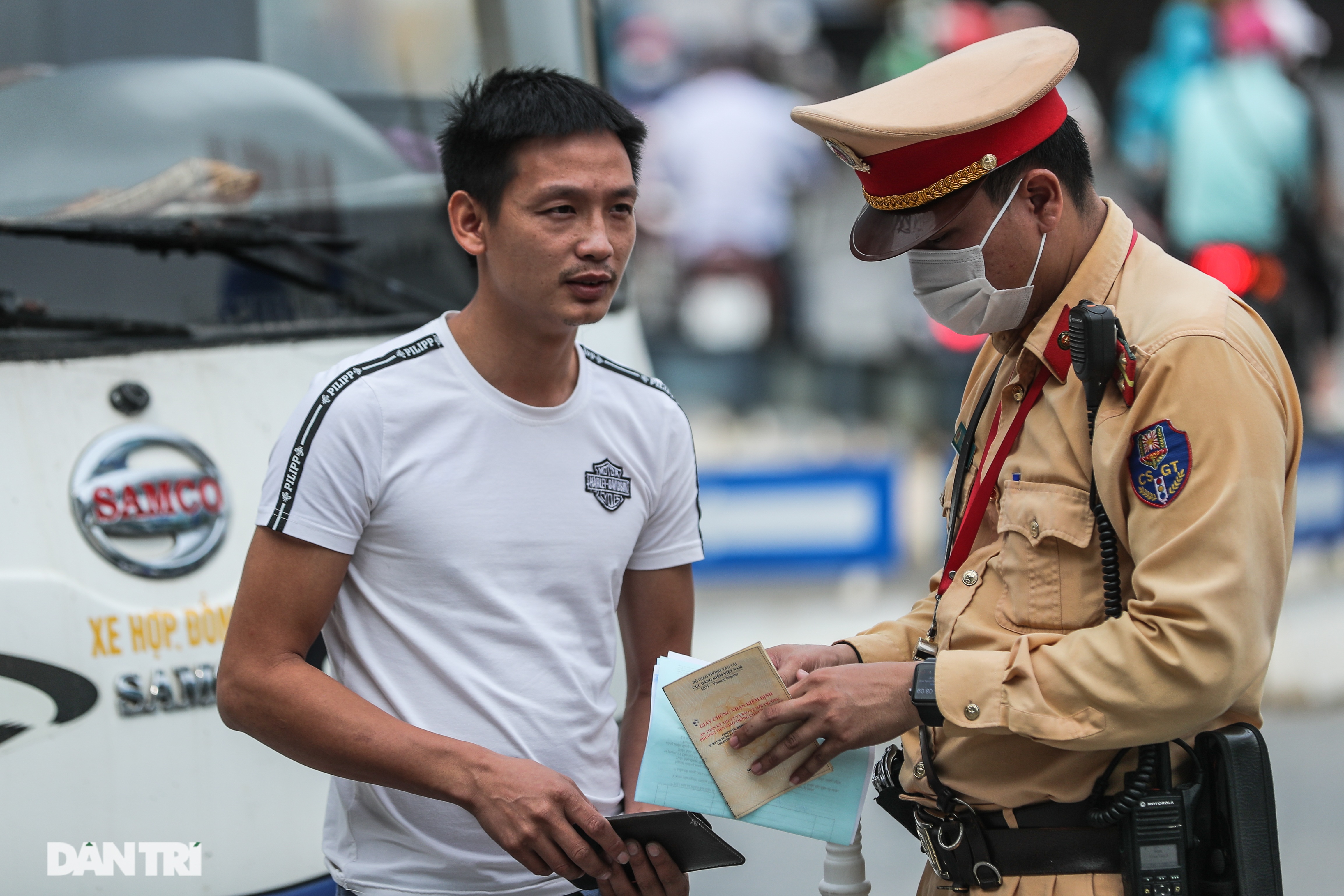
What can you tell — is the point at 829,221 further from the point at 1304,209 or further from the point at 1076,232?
the point at 1076,232

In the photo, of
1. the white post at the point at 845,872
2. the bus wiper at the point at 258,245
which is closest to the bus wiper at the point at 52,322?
the bus wiper at the point at 258,245

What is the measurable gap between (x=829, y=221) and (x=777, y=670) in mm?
11751

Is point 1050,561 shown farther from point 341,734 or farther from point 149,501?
point 149,501

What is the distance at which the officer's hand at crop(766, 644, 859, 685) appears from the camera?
6.93 ft

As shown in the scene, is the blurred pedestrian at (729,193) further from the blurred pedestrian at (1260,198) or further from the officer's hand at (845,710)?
the officer's hand at (845,710)

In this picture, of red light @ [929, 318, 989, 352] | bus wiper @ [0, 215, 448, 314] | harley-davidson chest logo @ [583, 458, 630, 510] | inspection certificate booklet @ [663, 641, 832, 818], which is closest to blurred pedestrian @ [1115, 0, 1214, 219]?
red light @ [929, 318, 989, 352]

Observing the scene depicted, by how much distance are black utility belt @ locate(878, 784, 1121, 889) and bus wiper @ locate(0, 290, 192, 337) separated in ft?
5.91

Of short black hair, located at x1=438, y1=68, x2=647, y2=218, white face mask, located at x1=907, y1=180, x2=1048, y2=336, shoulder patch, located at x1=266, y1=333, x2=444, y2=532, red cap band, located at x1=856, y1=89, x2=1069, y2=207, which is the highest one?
short black hair, located at x1=438, y1=68, x2=647, y2=218

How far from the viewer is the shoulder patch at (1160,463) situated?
173 cm

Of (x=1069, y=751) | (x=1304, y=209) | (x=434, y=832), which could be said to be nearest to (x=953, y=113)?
(x=1069, y=751)

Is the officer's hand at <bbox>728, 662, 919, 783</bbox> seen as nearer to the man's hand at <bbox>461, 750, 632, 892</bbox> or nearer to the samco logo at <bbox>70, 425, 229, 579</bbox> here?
the man's hand at <bbox>461, 750, 632, 892</bbox>

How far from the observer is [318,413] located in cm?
201

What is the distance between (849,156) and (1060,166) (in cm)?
31

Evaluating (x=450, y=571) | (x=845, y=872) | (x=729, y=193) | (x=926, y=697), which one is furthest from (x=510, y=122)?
(x=729, y=193)
